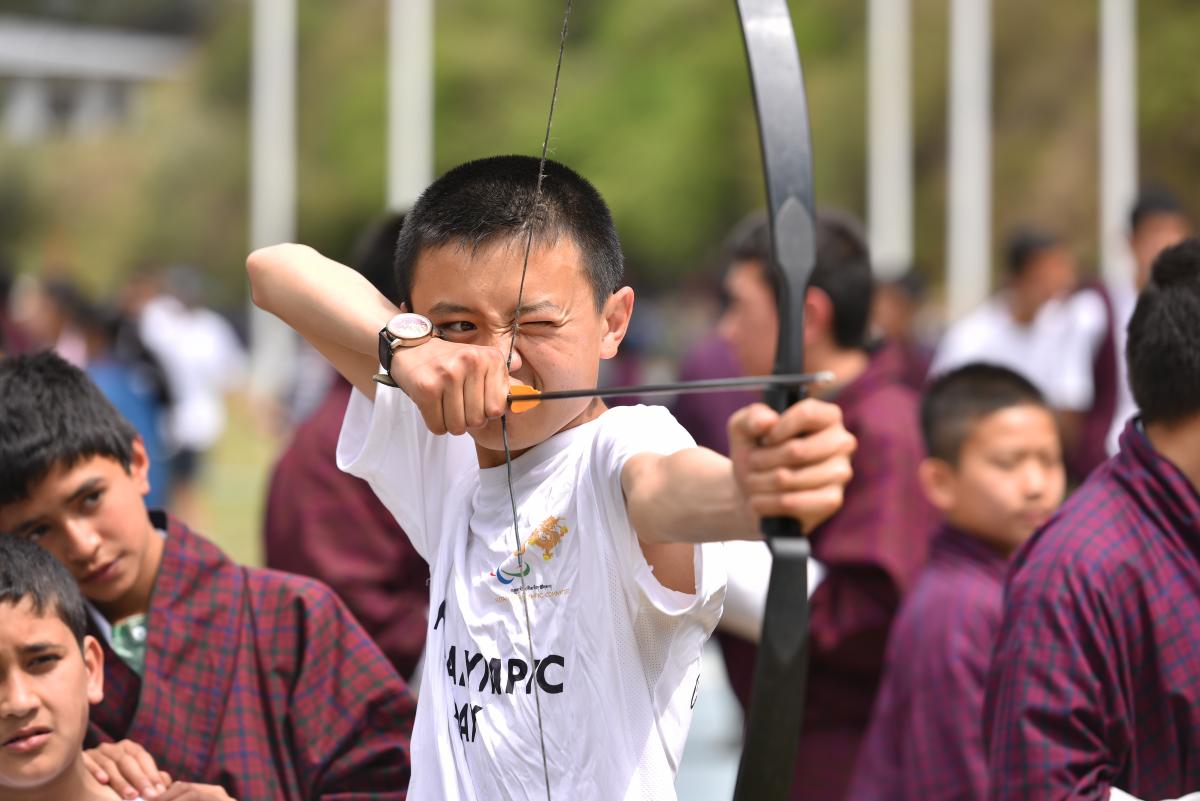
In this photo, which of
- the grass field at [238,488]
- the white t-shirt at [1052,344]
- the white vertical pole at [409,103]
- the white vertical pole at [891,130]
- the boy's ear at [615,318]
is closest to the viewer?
the boy's ear at [615,318]

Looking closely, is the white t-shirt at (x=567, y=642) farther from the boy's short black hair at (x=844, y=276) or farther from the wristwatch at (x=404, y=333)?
the boy's short black hair at (x=844, y=276)

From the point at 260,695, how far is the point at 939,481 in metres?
1.85

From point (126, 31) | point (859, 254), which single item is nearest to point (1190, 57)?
point (859, 254)

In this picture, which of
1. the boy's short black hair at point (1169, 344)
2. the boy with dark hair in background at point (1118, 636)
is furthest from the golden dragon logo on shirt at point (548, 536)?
the boy's short black hair at point (1169, 344)

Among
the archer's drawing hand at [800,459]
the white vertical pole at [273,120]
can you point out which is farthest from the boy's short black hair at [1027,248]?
the white vertical pole at [273,120]

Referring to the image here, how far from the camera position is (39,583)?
2355mm

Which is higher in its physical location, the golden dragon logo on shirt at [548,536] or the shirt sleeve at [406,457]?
the shirt sleeve at [406,457]

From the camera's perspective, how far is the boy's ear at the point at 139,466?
8.77 feet

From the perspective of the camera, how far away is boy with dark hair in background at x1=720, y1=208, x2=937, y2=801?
369cm

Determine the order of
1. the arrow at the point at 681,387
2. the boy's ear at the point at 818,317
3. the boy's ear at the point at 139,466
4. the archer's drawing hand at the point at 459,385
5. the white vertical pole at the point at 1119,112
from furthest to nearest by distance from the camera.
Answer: the white vertical pole at the point at 1119,112, the boy's ear at the point at 818,317, the boy's ear at the point at 139,466, the archer's drawing hand at the point at 459,385, the arrow at the point at 681,387

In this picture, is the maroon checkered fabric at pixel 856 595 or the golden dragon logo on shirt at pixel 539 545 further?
the maroon checkered fabric at pixel 856 595

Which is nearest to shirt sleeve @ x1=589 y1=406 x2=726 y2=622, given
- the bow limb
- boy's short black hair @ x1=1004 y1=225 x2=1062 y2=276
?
the bow limb

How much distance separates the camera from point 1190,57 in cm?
1573

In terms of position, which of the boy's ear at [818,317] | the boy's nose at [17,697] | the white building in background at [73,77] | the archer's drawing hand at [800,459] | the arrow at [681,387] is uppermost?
the white building in background at [73,77]
